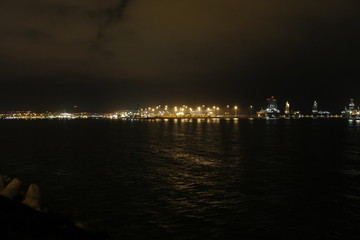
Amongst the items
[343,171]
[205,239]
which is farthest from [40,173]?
[343,171]

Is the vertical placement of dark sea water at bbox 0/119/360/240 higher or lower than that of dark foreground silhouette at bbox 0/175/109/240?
lower

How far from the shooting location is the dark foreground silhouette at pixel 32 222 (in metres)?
9.84

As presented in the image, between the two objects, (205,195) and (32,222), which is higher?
(32,222)

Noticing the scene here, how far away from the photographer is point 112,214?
13891 mm

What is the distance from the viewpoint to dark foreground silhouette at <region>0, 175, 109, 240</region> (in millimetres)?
9836

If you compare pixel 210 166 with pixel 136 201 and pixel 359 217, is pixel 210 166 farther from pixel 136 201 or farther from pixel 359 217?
pixel 359 217

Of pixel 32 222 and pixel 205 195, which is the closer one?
pixel 32 222

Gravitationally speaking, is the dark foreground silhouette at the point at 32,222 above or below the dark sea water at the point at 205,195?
above

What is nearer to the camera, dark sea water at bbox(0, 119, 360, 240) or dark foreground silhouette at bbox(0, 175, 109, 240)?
dark foreground silhouette at bbox(0, 175, 109, 240)

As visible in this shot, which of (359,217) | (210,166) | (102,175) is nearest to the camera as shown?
(359,217)

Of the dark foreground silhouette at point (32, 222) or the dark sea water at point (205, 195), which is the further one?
the dark sea water at point (205, 195)

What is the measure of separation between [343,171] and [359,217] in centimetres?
1168

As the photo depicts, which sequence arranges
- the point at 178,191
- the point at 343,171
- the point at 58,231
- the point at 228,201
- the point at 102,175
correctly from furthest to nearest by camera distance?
the point at 343,171 → the point at 102,175 → the point at 178,191 → the point at 228,201 → the point at 58,231

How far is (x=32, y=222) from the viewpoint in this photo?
10.8 m
